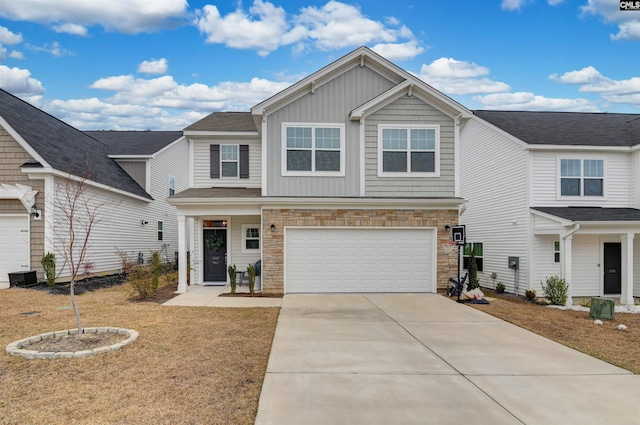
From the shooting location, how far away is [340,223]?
44.0 ft

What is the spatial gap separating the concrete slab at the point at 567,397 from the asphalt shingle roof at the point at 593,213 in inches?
359

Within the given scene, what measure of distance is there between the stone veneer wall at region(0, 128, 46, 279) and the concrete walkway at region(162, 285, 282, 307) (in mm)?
4871

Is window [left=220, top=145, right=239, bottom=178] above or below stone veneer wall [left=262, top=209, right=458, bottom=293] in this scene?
above

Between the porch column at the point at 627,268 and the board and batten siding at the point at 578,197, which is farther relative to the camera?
the board and batten siding at the point at 578,197

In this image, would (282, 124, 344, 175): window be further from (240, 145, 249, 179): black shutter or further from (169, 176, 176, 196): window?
(169, 176, 176, 196): window

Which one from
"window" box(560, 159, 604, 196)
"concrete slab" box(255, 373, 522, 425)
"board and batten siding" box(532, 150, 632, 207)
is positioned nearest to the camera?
"concrete slab" box(255, 373, 522, 425)

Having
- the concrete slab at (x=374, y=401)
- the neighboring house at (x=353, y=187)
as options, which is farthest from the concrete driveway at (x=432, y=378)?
the neighboring house at (x=353, y=187)

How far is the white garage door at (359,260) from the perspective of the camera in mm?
13430

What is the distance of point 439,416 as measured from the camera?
437 cm

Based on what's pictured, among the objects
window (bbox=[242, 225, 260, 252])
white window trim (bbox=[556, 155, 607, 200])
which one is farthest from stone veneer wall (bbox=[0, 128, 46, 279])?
white window trim (bbox=[556, 155, 607, 200])

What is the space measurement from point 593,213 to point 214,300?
1276 cm

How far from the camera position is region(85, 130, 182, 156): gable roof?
20.8 metres

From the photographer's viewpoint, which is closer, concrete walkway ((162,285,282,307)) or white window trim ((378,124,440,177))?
concrete walkway ((162,285,282,307))

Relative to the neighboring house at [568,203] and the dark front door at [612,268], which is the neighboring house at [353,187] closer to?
the neighboring house at [568,203]
